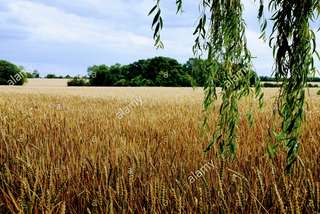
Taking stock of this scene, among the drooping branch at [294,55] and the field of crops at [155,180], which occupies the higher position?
the drooping branch at [294,55]

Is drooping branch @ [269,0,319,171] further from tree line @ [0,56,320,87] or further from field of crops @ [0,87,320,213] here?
tree line @ [0,56,320,87]

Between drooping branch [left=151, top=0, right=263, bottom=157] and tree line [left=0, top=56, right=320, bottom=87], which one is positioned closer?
drooping branch [left=151, top=0, right=263, bottom=157]

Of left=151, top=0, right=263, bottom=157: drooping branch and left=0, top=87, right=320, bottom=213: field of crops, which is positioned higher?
left=151, top=0, right=263, bottom=157: drooping branch

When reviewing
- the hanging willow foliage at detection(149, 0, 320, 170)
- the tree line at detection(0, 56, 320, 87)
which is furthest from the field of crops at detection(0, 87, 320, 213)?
the tree line at detection(0, 56, 320, 87)

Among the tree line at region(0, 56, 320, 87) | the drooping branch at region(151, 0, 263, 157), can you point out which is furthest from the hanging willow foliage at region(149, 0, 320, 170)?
the tree line at region(0, 56, 320, 87)

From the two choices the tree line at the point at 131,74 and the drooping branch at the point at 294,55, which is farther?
the tree line at the point at 131,74

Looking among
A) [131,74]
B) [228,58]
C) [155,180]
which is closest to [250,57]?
[228,58]

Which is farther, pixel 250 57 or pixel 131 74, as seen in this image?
pixel 131 74

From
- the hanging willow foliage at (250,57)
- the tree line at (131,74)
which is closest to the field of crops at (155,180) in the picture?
the hanging willow foliage at (250,57)

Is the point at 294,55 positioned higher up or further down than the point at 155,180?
higher up

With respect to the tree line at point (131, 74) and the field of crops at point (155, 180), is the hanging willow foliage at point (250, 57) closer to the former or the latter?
the field of crops at point (155, 180)

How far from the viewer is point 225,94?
287 centimetres

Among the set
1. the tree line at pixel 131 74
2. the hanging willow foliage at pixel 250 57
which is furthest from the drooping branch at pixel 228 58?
the tree line at pixel 131 74

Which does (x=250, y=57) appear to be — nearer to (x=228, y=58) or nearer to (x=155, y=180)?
(x=228, y=58)
